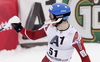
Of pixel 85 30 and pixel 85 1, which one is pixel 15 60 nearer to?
pixel 85 30

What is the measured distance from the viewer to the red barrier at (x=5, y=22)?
15.6ft

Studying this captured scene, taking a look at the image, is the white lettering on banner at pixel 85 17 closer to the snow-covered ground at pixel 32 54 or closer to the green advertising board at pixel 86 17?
the green advertising board at pixel 86 17

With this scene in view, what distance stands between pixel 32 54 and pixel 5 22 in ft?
3.83

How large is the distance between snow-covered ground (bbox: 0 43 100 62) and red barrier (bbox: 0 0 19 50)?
0.19 meters

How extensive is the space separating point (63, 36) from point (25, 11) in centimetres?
358

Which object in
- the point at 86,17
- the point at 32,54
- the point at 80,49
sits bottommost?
the point at 32,54

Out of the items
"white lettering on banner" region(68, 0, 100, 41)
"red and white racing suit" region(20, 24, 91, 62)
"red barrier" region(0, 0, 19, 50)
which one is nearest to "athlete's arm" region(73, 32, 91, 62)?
"red and white racing suit" region(20, 24, 91, 62)

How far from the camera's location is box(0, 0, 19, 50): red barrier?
4758 millimetres

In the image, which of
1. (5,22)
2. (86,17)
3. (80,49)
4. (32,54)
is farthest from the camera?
(86,17)

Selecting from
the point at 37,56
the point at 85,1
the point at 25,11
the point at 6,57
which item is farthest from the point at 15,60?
the point at 85,1

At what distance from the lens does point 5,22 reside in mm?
4863

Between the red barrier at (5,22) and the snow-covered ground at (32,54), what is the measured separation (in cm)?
19

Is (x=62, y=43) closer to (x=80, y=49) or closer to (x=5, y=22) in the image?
(x=80, y=49)

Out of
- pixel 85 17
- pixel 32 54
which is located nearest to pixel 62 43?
pixel 32 54
